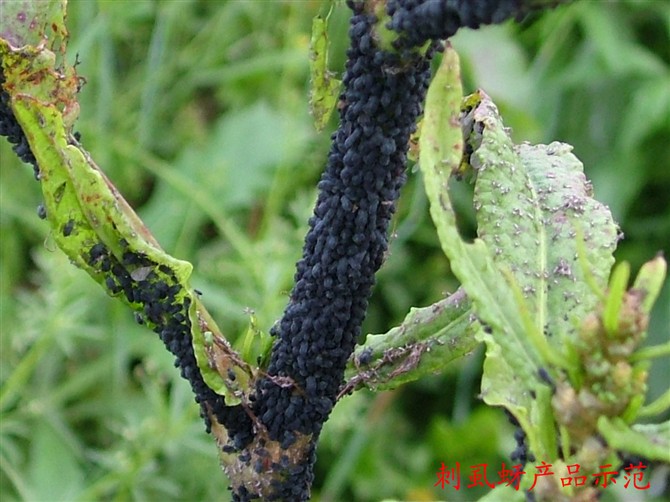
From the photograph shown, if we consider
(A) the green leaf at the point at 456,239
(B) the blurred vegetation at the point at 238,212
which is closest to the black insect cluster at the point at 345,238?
(A) the green leaf at the point at 456,239

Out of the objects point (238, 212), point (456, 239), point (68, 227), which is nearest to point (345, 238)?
point (456, 239)

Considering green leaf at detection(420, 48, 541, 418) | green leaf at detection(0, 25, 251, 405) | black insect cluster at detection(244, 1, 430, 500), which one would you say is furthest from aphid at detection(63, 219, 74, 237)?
green leaf at detection(420, 48, 541, 418)

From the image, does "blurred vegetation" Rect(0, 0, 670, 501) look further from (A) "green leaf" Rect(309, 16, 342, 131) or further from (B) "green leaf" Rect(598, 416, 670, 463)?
(B) "green leaf" Rect(598, 416, 670, 463)

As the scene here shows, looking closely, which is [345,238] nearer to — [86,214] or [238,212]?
[86,214]

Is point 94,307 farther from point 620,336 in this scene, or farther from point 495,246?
point 620,336

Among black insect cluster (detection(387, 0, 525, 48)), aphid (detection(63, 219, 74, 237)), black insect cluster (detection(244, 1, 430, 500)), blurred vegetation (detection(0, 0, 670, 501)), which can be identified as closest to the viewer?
black insect cluster (detection(387, 0, 525, 48))
